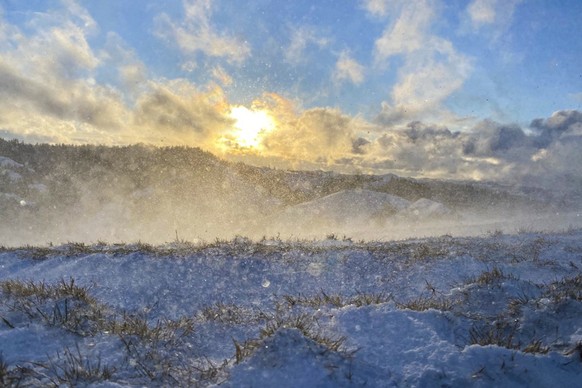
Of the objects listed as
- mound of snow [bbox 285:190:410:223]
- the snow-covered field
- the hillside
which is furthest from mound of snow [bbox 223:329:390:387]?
mound of snow [bbox 285:190:410:223]

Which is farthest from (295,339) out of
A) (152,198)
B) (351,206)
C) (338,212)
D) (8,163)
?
(351,206)

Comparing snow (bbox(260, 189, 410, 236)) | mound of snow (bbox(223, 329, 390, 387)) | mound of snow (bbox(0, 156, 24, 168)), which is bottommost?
mound of snow (bbox(223, 329, 390, 387))

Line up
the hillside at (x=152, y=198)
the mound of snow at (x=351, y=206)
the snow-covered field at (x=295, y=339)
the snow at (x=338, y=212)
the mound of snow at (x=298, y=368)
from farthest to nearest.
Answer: the mound of snow at (x=351, y=206) < the snow at (x=338, y=212) < the hillside at (x=152, y=198) < the snow-covered field at (x=295, y=339) < the mound of snow at (x=298, y=368)

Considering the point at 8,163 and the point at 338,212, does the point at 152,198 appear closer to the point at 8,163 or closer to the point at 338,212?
the point at 8,163

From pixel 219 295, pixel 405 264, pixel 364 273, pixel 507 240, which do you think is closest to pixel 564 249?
pixel 507 240

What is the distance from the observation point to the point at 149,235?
37.2m

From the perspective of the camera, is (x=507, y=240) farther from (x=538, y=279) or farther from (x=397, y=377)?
(x=397, y=377)

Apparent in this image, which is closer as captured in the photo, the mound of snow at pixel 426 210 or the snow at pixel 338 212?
the snow at pixel 338 212

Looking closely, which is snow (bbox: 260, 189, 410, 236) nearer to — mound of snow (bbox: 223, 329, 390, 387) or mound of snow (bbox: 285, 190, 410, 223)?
mound of snow (bbox: 285, 190, 410, 223)

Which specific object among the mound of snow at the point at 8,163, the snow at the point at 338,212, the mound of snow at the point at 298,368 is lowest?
the mound of snow at the point at 298,368

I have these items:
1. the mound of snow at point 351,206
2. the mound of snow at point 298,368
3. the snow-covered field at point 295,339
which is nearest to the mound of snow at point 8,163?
the mound of snow at point 351,206

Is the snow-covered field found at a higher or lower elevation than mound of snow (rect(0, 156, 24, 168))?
lower

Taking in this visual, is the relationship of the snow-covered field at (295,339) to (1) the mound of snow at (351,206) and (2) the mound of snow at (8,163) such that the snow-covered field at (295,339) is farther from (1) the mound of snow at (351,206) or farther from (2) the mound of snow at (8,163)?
(1) the mound of snow at (351,206)

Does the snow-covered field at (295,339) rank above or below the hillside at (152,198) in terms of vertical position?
below
